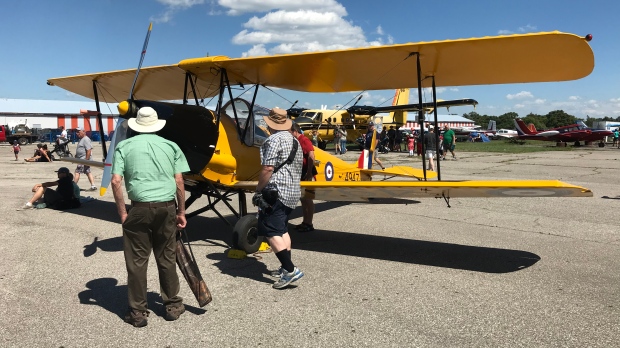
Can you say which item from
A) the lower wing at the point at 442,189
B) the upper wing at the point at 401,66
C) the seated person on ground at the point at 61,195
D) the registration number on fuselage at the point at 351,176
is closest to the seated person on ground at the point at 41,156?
the seated person on ground at the point at 61,195

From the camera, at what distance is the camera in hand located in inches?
179

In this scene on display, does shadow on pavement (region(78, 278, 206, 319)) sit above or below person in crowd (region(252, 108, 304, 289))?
below

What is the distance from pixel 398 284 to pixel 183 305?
2102 mm

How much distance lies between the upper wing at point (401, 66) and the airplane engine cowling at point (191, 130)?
104 cm

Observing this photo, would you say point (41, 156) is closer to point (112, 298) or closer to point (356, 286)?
point (112, 298)

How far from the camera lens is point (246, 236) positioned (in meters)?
5.80

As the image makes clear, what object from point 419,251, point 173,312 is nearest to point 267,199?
point 173,312

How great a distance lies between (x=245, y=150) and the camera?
691cm

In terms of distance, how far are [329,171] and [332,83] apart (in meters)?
1.61

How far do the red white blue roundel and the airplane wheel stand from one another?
2.69 meters

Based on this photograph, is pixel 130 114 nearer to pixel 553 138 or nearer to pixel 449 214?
pixel 449 214

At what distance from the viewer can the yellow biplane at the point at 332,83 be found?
5361mm

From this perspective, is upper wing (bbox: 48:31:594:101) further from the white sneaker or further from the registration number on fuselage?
the white sneaker

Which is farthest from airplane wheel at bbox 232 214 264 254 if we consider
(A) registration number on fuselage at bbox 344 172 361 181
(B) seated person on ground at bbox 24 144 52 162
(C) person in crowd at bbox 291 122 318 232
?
(B) seated person on ground at bbox 24 144 52 162
